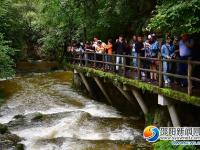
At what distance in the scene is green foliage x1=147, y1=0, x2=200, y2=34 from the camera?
10.5 metres

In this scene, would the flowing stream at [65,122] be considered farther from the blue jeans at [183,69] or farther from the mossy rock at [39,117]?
the blue jeans at [183,69]

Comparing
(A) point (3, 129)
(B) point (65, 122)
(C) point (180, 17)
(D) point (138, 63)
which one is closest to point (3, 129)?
(A) point (3, 129)

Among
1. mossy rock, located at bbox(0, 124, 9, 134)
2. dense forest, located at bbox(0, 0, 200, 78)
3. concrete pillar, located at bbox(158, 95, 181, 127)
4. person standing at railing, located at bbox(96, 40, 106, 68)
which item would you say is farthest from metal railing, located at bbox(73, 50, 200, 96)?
mossy rock, located at bbox(0, 124, 9, 134)

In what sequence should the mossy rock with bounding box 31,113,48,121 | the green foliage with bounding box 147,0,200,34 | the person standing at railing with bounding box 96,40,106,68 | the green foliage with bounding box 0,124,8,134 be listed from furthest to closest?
the person standing at railing with bounding box 96,40,106,68 → the mossy rock with bounding box 31,113,48,121 → the green foliage with bounding box 0,124,8,134 → the green foliage with bounding box 147,0,200,34

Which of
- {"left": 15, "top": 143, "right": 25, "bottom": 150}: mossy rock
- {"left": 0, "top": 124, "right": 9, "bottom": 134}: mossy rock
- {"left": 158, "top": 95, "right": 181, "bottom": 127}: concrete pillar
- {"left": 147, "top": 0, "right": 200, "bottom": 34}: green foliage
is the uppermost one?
{"left": 147, "top": 0, "right": 200, "bottom": 34}: green foliage

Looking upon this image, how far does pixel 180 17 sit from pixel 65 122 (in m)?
7.60

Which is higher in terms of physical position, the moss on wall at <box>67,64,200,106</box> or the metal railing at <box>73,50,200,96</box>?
the metal railing at <box>73,50,200,96</box>

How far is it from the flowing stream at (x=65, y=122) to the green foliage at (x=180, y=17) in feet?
14.4

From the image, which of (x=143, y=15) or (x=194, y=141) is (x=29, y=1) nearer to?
(x=143, y=15)

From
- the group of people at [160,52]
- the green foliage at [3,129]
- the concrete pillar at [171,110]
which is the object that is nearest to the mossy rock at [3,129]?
the green foliage at [3,129]

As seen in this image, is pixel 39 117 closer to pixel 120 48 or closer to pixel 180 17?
pixel 120 48

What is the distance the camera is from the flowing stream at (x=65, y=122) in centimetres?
1402

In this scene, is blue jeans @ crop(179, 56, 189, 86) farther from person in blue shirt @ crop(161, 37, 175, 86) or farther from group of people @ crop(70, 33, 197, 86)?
person in blue shirt @ crop(161, 37, 175, 86)

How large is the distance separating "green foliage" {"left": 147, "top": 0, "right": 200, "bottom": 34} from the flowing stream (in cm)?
440
